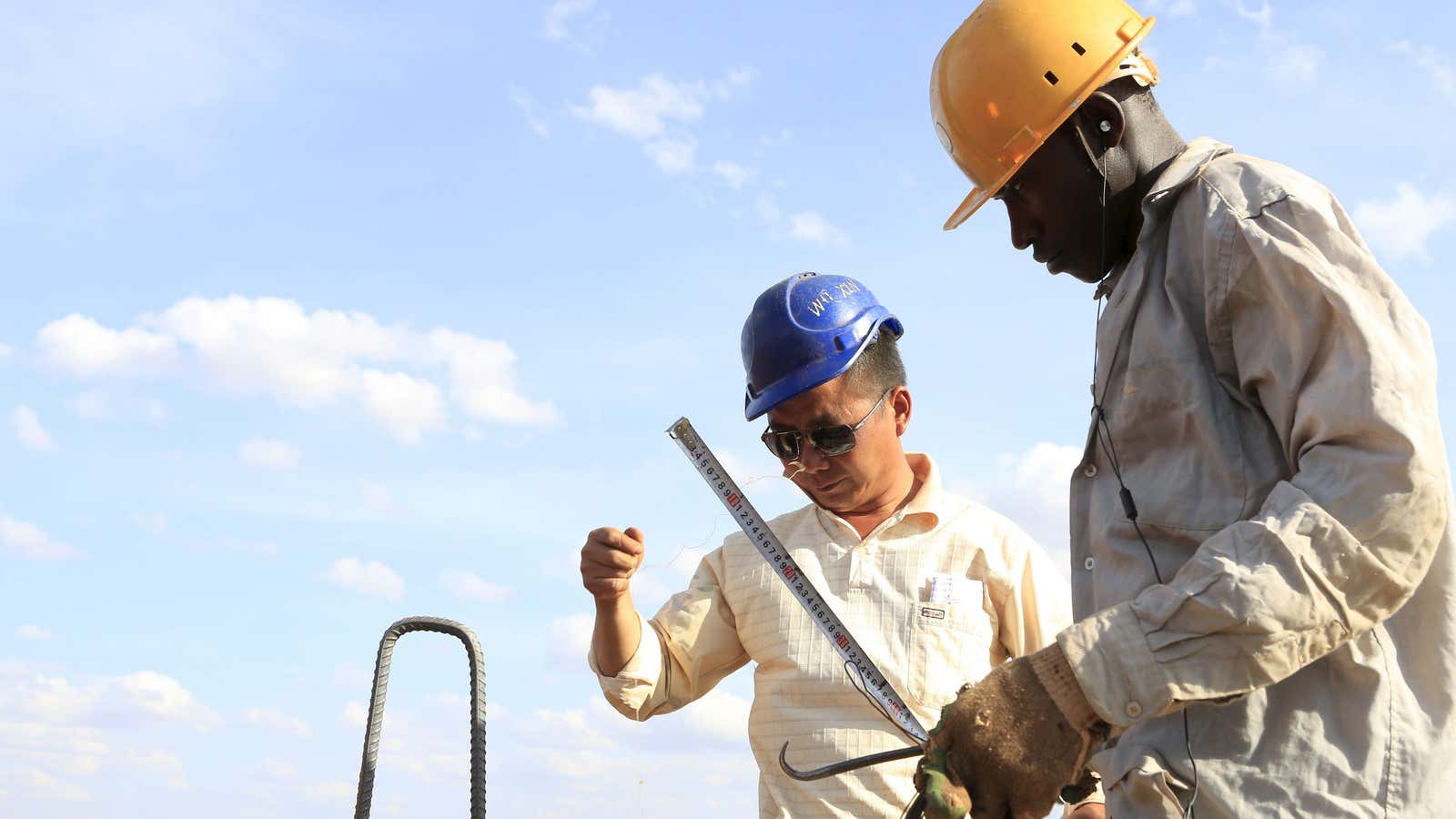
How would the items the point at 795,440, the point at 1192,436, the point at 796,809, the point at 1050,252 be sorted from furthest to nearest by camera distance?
the point at 795,440
the point at 796,809
the point at 1050,252
the point at 1192,436

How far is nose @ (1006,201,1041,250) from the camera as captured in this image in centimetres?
360

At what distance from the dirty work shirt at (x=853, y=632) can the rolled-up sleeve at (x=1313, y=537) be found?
7.85ft

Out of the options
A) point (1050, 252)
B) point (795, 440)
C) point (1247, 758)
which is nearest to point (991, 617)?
point (795, 440)

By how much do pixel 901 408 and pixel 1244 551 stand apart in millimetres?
3246

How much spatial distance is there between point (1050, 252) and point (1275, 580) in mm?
1207

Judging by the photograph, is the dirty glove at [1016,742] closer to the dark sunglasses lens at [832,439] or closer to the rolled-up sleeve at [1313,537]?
the rolled-up sleeve at [1313,537]

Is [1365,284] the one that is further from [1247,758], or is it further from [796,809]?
[796,809]

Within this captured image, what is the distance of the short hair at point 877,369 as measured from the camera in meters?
5.64

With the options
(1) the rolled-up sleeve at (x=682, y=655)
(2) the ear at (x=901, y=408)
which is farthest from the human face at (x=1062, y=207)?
(1) the rolled-up sleeve at (x=682, y=655)

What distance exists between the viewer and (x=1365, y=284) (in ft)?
9.16

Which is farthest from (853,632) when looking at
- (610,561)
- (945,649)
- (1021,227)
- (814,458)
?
(1021,227)

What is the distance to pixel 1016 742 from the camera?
2.73 metres

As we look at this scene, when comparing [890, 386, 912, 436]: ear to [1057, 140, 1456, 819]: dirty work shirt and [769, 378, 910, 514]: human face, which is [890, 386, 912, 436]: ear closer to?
[769, 378, 910, 514]: human face

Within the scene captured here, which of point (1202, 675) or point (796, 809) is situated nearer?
point (1202, 675)
